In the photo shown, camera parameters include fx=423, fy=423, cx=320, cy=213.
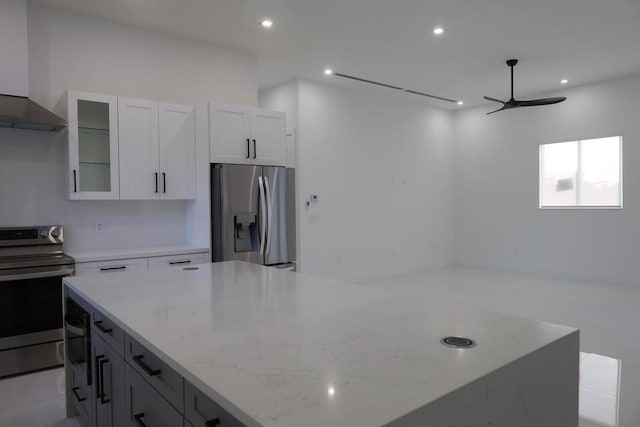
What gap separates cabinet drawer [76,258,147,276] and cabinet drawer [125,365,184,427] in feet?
6.89

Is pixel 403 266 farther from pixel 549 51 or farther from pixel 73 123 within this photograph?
pixel 73 123

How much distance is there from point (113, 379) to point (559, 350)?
1.69m

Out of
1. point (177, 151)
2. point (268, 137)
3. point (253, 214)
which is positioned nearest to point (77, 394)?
point (253, 214)

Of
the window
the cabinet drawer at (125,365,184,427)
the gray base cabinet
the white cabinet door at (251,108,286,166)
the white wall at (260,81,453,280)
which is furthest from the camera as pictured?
the window

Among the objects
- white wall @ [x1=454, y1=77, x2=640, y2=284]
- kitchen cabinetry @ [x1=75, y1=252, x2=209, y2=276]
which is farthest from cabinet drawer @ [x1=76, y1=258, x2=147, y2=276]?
white wall @ [x1=454, y1=77, x2=640, y2=284]

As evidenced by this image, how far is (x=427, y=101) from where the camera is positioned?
759 centimetres

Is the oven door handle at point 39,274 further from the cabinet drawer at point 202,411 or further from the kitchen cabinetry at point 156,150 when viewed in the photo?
the cabinet drawer at point 202,411

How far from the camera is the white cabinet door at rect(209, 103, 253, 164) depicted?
428cm

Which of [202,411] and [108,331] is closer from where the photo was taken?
[202,411]

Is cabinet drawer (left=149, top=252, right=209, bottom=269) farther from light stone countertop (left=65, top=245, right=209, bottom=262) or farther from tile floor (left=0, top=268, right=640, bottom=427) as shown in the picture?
tile floor (left=0, top=268, right=640, bottom=427)

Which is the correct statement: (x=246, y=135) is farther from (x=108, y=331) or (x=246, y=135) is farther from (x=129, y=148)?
(x=108, y=331)

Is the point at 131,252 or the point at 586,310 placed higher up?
the point at 131,252

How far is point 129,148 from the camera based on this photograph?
3965mm

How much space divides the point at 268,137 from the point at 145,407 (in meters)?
3.60
